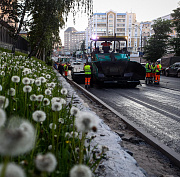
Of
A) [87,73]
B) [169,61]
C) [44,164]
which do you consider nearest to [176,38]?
[169,61]

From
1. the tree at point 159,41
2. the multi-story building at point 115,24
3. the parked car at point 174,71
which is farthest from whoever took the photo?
the multi-story building at point 115,24

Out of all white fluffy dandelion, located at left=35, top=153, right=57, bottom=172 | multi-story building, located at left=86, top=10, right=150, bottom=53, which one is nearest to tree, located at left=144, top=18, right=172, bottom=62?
white fluffy dandelion, located at left=35, top=153, right=57, bottom=172

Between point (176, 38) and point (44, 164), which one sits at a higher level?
point (176, 38)

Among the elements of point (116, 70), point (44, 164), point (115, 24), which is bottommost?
point (44, 164)

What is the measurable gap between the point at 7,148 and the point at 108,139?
3.17 m

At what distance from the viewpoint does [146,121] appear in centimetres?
673

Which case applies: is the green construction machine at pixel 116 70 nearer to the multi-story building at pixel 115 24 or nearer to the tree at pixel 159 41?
the tree at pixel 159 41

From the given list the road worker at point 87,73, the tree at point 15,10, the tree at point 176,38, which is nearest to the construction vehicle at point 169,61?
the tree at point 176,38

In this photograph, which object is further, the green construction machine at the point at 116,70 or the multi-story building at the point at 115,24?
the multi-story building at the point at 115,24

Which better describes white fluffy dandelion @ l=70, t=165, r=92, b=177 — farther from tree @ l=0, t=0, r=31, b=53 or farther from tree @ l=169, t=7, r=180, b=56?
tree @ l=169, t=7, r=180, b=56

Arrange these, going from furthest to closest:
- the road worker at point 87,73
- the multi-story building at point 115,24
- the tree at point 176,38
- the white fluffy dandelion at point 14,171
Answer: the multi-story building at point 115,24 → the tree at point 176,38 → the road worker at point 87,73 → the white fluffy dandelion at point 14,171

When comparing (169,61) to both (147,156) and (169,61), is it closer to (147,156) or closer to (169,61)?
(169,61)

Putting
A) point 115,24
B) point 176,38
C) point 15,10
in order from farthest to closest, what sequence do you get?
point 115,24 < point 176,38 < point 15,10

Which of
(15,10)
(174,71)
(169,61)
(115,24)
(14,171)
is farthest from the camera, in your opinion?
(115,24)
